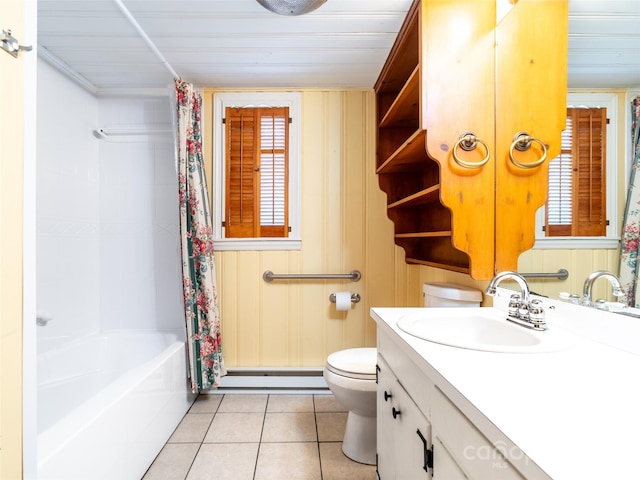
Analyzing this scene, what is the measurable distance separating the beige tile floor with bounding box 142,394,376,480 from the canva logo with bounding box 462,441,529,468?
1.10 m

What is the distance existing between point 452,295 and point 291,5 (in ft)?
4.78

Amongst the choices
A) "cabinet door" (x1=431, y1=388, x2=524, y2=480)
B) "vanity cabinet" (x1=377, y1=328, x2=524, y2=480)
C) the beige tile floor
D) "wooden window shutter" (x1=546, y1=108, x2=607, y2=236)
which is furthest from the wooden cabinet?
the beige tile floor

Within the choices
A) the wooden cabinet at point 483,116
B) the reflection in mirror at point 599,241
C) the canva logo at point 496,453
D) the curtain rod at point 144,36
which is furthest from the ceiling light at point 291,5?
the canva logo at point 496,453

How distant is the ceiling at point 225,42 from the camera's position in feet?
4.73

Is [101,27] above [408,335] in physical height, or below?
above

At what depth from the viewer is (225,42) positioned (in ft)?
5.56

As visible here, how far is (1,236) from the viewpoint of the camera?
765mm

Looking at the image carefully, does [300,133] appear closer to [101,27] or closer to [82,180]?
[101,27]

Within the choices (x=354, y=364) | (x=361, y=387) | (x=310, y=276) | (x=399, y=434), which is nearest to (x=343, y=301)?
(x=310, y=276)

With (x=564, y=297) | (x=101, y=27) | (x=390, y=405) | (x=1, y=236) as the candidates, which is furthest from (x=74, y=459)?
(x=101, y=27)

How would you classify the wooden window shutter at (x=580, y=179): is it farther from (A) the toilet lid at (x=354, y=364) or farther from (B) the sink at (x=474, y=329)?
(A) the toilet lid at (x=354, y=364)

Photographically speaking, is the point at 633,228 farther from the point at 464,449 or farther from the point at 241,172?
the point at 241,172

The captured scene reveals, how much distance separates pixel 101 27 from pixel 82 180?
0.94 metres

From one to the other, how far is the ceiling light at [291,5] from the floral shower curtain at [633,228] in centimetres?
115
